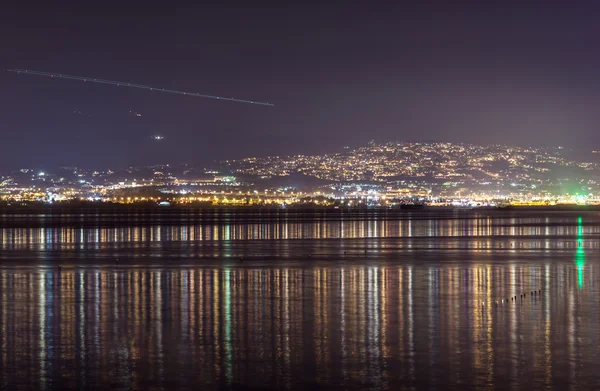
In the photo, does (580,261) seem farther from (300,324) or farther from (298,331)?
(298,331)

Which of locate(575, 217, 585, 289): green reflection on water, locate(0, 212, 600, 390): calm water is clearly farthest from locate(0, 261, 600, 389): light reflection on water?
locate(575, 217, 585, 289): green reflection on water

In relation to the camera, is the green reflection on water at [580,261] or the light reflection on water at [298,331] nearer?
the light reflection on water at [298,331]

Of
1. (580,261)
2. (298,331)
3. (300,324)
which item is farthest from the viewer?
(580,261)

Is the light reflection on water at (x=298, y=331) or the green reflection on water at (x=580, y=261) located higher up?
the green reflection on water at (x=580, y=261)

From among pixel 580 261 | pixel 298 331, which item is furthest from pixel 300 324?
pixel 580 261

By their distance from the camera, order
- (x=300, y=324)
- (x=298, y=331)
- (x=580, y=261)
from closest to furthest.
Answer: (x=298, y=331) → (x=300, y=324) → (x=580, y=261)

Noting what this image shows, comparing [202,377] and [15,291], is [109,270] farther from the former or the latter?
[202,377]

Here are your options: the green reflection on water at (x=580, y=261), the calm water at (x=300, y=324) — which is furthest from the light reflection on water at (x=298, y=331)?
the green reflection on water at (x=580, y=261)

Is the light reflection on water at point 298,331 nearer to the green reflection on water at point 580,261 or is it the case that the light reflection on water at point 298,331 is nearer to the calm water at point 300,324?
the calm water at point 300,324
